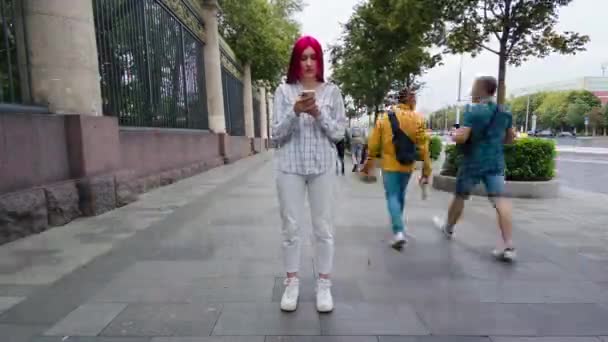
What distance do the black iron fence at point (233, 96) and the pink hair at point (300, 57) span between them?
16209 mm

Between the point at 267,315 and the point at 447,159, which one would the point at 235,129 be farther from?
the point at 267,315

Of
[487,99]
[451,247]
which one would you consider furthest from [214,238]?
[487,99]

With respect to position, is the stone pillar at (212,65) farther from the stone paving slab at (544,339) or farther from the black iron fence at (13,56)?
the stone paving slab at (544,339)

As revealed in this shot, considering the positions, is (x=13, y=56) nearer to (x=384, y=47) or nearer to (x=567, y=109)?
(x=384, y=47)

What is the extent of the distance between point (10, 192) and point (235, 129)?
1677cm

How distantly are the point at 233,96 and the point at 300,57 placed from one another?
63.5 feet

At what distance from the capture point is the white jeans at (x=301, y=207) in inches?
102

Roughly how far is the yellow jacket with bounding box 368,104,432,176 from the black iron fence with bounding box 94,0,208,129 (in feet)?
17.7

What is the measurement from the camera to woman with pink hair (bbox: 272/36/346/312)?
2.55m

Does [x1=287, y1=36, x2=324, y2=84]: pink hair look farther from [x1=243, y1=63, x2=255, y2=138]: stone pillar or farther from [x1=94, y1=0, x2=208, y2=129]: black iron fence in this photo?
[x1=243, y1=63, x2=255, y2=138]: stone pillar

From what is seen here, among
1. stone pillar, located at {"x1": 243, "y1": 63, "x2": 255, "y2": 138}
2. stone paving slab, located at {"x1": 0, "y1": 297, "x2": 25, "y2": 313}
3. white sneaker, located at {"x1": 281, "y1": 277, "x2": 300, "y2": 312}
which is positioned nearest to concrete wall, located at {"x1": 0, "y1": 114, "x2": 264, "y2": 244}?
stone paving slab, located at {"x1": 0, "y1": 297, "x2": 25, "y2": 313}

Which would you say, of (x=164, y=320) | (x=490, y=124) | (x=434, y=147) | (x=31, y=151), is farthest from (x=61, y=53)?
(x=434, y=147)

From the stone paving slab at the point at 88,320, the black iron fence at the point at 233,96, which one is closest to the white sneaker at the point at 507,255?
the stone paving slab at the point at 88,320

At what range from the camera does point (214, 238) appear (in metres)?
4.49
